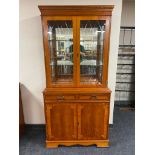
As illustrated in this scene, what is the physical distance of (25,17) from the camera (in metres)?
2.58

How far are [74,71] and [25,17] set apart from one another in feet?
3.69

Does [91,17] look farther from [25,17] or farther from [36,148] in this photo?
[36,148]

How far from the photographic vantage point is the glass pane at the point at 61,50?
2.39 metres

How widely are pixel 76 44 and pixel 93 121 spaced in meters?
1.10

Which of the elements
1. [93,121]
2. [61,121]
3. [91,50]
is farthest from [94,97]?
[91,50]

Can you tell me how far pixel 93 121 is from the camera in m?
2.42

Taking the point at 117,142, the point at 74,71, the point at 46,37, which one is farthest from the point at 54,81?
the point at 117,142

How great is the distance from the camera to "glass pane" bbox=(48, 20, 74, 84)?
2.39 meters

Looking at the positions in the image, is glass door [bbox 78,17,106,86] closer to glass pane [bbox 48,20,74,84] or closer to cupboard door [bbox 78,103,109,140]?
glass pane [bbox 48,20,74,84]

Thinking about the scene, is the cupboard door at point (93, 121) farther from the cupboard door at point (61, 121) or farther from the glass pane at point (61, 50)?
the glass pane at point (61, 50)

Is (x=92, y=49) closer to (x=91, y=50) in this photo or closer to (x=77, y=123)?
(x=91, y=50)

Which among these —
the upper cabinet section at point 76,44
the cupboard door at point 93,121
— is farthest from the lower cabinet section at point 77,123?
the upper cabinet section at point 76,44

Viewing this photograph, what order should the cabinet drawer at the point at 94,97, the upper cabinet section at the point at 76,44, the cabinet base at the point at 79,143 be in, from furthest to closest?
the cabinet base at the point at 79,143
the cabinet drawer at the point at 94,97
the upper cabinet section at the point at 76,44

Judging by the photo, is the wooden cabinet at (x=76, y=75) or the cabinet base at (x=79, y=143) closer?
the wooden cabinet at (x=76, y=75)
